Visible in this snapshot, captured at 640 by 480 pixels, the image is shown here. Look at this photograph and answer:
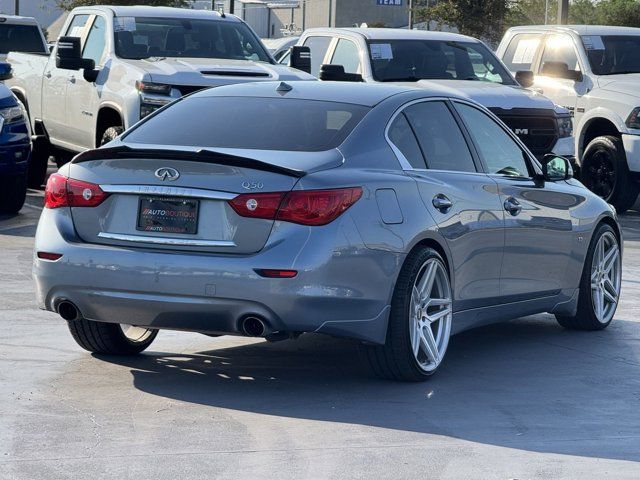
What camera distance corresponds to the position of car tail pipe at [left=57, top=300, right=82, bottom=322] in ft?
23.8

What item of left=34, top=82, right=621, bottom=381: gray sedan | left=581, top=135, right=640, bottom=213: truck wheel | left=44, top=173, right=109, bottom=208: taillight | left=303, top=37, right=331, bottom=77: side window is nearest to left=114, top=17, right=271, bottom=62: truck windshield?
left=303, top=37, right=331, bottom=77: side window

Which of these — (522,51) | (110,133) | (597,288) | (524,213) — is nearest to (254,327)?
(524,213)

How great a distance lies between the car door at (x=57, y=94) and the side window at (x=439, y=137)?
27.5 feet

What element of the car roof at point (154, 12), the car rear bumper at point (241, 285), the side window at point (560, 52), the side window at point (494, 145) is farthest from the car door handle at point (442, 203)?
the side window at point (560, 52)

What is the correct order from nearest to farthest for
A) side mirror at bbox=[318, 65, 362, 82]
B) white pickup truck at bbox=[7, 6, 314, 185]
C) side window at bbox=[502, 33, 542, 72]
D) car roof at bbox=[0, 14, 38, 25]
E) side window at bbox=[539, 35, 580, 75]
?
white pickup truck at bbox=[7, 6, 314, 185], side mirror at bbox=[318, 65, 362, 82], side window at bbox=[539, 35, 580, 75], side window at bbox=[502, 33, 542, 72], car roof at bbox=[0, 14, 38, 25]

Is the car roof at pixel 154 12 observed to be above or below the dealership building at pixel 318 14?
above

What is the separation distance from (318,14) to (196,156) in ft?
298

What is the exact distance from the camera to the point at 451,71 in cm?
1688

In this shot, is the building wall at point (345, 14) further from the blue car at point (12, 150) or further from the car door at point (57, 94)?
the blue car at point (12, 150)

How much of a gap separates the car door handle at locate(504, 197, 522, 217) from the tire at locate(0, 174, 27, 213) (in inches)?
280

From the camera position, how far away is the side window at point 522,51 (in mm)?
18953

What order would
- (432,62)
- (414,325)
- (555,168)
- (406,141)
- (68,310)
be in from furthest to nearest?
(432,62) < (555,168) < (406,141) < (414,325) < (68,310)

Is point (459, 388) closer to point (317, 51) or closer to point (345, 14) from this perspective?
point (317, 51)

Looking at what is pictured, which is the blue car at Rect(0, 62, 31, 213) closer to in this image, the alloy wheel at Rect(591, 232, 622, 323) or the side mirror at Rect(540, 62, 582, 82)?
the side mirror at Rect(540, 62, 582, 82)
